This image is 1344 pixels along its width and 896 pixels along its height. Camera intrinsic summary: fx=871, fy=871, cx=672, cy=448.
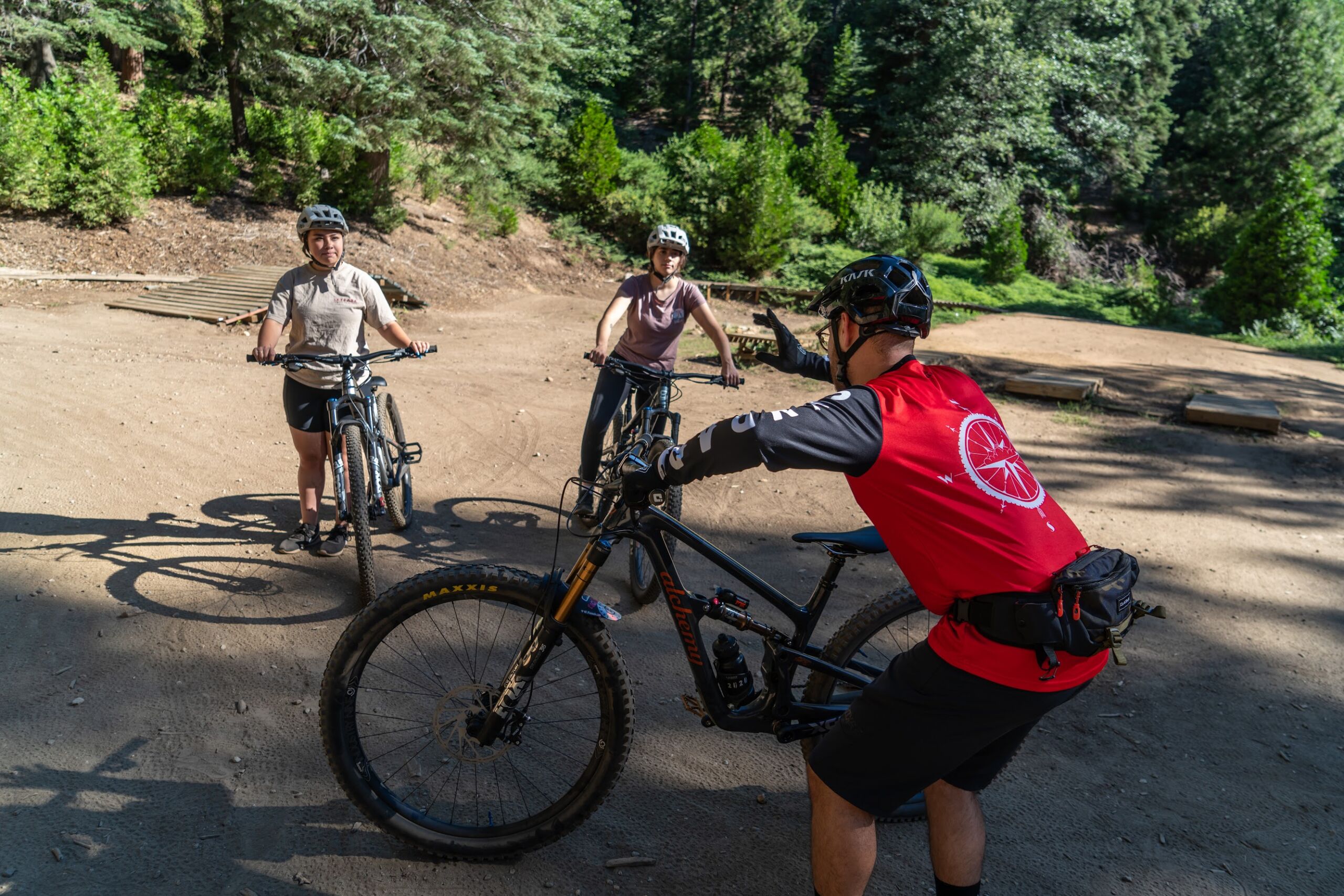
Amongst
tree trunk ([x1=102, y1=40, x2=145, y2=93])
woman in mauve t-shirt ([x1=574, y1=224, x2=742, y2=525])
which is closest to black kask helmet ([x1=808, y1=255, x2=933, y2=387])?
A: woman in mauve t-shirt ([x1=574, y1=224, x2=742, y2=525])

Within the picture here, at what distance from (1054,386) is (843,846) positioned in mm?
8932

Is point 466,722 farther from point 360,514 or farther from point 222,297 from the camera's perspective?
point 222,297

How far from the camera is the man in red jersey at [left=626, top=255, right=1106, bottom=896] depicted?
2139mm

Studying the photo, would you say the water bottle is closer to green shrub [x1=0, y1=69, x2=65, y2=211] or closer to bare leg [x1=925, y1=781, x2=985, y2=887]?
bare leg [x1=925, y1=781, x2=985, y2=887]

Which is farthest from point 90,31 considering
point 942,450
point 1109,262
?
point 1109,262

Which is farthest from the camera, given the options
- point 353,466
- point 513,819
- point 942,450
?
point 353,466

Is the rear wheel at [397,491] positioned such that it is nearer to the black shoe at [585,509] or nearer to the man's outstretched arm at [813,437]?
the black shoe at [585,509]

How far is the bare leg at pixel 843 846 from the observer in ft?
7.59

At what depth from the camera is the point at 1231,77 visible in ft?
126

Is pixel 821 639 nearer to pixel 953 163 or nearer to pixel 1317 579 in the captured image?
pixel 1317 579

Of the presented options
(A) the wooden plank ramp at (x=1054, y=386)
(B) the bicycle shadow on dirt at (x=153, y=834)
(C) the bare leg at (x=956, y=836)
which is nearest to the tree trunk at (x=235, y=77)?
(A) the wooden plank ramp at (x=1054, y=386)

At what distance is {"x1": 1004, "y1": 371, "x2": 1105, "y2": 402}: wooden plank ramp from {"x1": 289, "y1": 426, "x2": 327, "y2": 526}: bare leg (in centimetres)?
800

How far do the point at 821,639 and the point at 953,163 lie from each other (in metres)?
30.4

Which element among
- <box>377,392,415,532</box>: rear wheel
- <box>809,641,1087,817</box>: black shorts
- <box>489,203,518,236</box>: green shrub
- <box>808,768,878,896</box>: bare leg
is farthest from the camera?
<box>489,203,518,236</box>: green shrub
